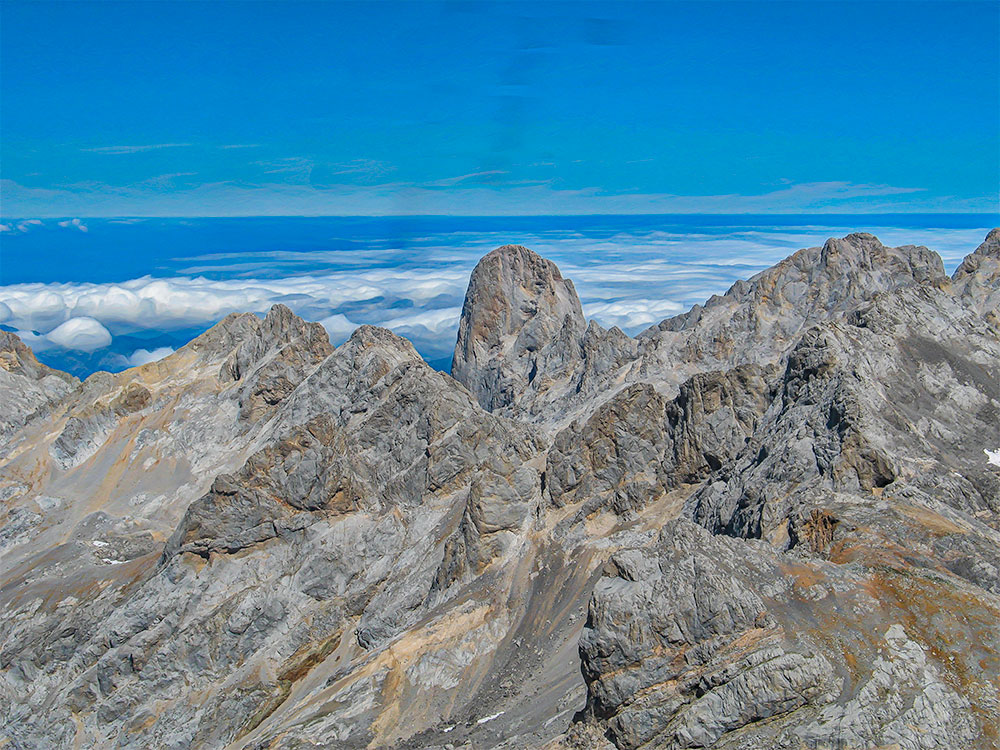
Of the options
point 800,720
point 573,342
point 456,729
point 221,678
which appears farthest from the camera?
point 573,342

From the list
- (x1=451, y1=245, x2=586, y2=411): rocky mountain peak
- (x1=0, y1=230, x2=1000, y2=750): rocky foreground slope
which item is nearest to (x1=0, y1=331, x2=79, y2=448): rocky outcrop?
(x1=0, y1=230, x2=1000, y2=750): rocky foreground slope

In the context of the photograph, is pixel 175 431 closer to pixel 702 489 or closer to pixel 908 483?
pixel 702 489

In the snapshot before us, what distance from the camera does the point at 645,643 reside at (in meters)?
37.3

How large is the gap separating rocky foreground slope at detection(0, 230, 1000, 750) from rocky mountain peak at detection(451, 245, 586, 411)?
3605 centimetres

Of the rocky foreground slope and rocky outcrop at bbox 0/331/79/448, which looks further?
rocky outcrop at bbox 0/331/79/448

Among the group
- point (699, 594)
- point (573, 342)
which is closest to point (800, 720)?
point (699, 594)

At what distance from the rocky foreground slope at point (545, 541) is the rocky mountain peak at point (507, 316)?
36.0m

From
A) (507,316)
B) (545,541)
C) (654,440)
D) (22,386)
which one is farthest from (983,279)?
(22,386)

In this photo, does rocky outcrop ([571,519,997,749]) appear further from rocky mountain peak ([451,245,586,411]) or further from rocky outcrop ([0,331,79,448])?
rocky outcrop ([0,331,79,448])

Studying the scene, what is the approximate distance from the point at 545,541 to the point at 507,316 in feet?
366

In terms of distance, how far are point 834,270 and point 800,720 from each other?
114270mm

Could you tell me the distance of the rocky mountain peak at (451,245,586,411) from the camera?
7023 inches

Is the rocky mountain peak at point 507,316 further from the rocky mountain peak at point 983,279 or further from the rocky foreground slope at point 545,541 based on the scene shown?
the rocky mountain peak at point 983,279

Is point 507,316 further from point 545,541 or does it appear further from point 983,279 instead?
A: point 545,541
